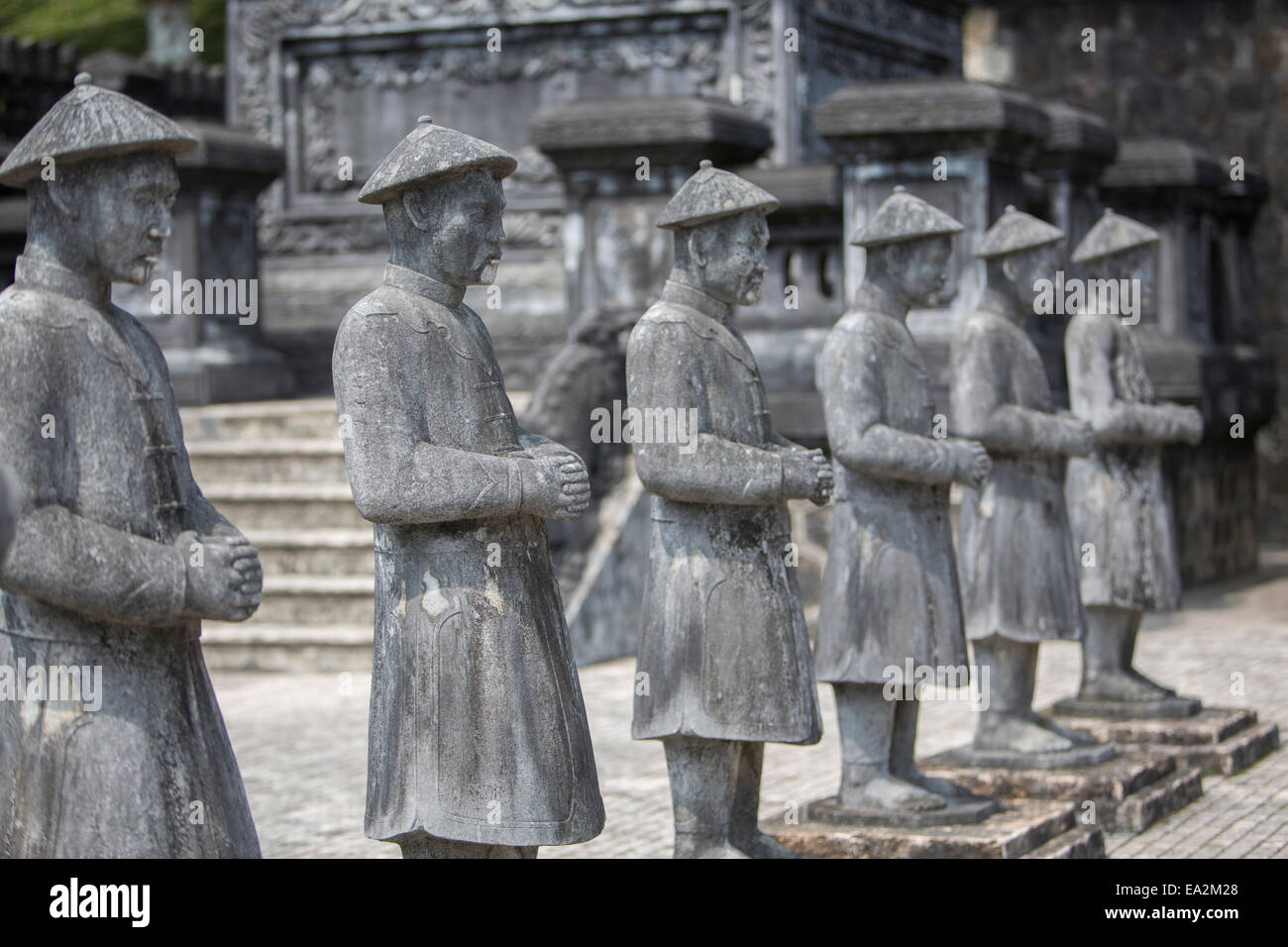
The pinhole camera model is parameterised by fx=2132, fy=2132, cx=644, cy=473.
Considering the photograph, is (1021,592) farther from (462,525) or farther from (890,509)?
(462,525)

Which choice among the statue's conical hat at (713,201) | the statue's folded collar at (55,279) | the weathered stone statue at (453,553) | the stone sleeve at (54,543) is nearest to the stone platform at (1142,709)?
the statue's conical hat at (713,201)

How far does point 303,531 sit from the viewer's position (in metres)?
12.7

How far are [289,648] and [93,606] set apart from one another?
7743 millimetres

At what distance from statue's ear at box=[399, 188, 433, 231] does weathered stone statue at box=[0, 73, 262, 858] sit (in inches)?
28.5

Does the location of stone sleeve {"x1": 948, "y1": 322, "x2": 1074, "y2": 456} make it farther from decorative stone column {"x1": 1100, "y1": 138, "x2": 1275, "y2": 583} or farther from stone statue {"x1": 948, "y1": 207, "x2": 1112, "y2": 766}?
decorative stone column {"x1": 1100, "y1": 138, "x2": 1275, "y2": 583}

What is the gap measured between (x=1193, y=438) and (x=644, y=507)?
368 centimetres

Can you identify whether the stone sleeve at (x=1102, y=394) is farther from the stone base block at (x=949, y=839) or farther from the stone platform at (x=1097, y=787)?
the stone base block at (x=949, y=839)

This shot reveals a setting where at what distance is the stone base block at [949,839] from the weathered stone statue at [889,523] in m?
0.11

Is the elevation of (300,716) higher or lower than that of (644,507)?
lower

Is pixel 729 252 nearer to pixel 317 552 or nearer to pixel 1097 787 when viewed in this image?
pixel 1097 787

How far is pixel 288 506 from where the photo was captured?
12.8m

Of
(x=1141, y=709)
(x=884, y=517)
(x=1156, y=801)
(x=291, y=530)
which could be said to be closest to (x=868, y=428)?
(x=884, y=517)

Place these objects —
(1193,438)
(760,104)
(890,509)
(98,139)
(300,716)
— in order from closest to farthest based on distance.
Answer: (98,139) < (890,509) < (1193,438) < (300,716) < (760,104)
